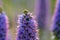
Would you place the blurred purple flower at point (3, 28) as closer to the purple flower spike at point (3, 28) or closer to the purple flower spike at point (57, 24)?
the purple flower spike at point (3, 28)

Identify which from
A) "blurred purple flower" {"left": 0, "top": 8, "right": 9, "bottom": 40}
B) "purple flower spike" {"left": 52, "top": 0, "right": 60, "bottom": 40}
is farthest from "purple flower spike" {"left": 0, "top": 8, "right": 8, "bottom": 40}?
"purple flower spike" {"left": 52, "top": 0, "right": 60, "bottom": 40}

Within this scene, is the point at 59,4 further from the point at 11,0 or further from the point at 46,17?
the point at 11,0

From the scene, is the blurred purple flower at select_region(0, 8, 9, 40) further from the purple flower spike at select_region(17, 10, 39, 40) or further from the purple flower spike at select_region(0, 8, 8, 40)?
the purple flower spike at select_region(17, 10, 39, 40)

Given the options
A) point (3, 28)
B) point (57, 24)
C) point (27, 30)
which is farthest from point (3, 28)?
point (57, 24)

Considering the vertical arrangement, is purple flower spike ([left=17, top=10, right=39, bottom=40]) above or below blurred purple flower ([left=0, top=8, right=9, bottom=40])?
below

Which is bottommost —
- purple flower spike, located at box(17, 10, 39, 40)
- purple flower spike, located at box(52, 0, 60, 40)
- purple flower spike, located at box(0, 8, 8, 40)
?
purple flower spike, located at box(17, 10, 39, 40)

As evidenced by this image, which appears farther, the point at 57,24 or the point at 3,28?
the point at 57,24

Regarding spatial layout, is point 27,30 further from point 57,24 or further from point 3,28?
point 57,24

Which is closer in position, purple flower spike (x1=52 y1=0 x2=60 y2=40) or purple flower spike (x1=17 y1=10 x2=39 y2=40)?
purple flower spike (x1=17 y1=10 x2=39 y2=40)

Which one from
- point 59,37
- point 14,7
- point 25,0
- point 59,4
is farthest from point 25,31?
point 25,0

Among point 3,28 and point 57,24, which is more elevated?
point 57,24

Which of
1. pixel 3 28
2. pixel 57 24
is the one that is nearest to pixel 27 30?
pixel 3 28

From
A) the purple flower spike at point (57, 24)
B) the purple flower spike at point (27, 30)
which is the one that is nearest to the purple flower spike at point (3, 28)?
the purple flower spike at point (27, 30)
